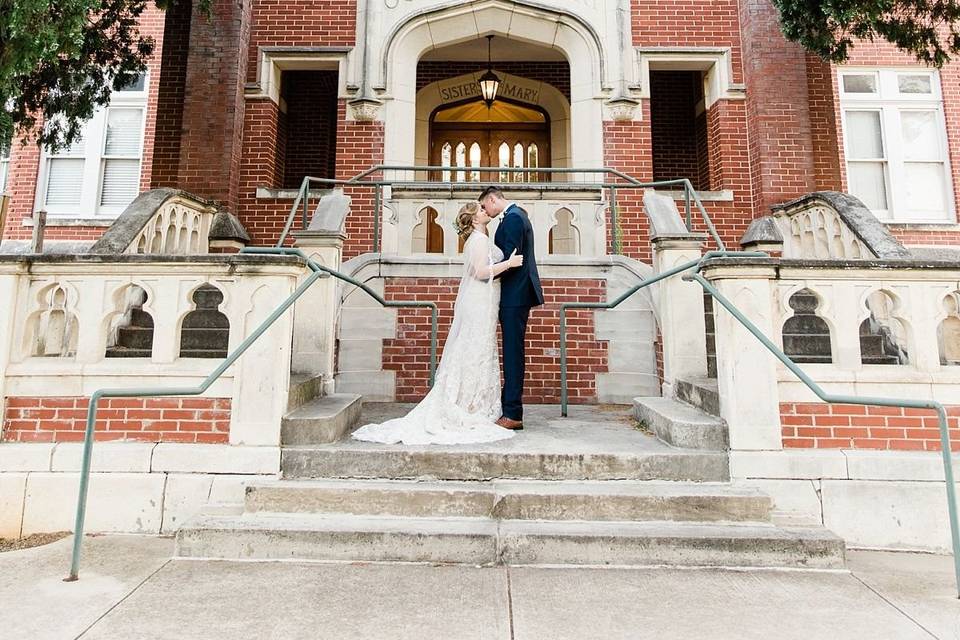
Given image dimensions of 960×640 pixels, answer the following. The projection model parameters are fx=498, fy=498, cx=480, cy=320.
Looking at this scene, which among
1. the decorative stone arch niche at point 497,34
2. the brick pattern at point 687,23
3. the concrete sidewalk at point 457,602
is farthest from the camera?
the brick pattern at point 687,23

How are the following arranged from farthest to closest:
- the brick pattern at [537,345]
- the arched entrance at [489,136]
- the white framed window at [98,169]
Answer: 1. the arched entrance at [489,136]
2. the white framed window at [98,169]
3. the brick pattern at [537,345]

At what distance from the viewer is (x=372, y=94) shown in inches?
304

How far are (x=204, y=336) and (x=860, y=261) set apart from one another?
17.4ft

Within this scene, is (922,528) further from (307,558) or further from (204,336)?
(204,336)

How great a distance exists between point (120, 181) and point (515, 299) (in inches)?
388

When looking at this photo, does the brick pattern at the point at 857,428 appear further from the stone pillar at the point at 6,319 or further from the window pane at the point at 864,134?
the window pane at the point at 864,134

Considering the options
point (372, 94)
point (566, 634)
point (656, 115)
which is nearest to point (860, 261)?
point (566, 634)

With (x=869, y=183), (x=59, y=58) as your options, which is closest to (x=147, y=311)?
(x=59, y=58)

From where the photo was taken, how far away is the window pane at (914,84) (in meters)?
9.34

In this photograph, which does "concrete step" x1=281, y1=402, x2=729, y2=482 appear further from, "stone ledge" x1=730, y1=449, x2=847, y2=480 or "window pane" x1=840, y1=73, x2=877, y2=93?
"window pane" x1=840, y1=73, x2=877, y2=93

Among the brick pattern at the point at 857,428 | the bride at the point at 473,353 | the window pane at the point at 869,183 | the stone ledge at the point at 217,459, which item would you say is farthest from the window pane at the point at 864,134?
the stone ledge at the point at 217,459

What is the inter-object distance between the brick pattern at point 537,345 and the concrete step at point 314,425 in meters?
1.76

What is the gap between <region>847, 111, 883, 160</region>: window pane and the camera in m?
9.14

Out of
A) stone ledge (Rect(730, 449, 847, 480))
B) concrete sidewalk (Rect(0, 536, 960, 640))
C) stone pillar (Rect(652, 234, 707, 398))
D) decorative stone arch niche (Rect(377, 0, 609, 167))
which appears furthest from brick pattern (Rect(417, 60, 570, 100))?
concrete sidewalk (Rect(0, 536, 960, 640))
